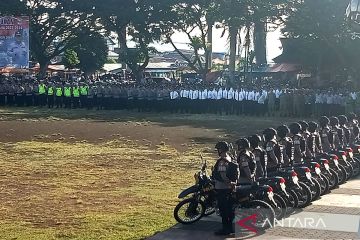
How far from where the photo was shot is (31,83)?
36.0 metres

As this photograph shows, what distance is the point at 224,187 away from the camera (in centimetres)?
957

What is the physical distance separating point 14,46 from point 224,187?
27531 millimetres

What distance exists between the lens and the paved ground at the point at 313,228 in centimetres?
956

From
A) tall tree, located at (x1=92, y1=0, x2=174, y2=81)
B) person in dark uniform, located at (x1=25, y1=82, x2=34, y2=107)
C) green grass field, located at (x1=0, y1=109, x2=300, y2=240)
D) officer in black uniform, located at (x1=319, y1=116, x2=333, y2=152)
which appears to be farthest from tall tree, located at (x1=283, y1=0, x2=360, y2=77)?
officer in black uniform, located at (x1=319, y1=116, x2=333, y2=152)

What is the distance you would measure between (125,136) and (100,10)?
1062 inches

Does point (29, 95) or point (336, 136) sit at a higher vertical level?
point (29, 95)

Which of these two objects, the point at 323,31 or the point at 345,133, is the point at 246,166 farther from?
the point at 323,31

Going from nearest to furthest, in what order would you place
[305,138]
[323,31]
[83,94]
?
[305,138] → [83,94] → [323,31]

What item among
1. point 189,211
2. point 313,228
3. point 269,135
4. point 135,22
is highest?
point 135,22

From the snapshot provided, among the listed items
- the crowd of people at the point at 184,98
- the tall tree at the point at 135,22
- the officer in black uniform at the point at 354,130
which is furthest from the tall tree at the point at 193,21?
the officer in black uniform at the point at 354,130

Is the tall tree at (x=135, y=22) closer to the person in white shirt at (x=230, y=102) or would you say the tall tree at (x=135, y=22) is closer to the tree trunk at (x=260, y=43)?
the tree trunk at (x=260, y=43)

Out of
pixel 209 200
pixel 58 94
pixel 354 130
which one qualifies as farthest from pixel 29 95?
pixel 209 200

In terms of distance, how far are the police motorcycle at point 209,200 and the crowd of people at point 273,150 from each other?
0.24m

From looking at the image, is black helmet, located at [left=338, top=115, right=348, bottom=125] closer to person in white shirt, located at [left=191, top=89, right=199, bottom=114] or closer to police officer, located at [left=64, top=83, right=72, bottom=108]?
person in white shirt, located at [left=191, top=89, right=199, bottom=114]
